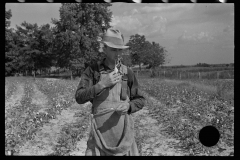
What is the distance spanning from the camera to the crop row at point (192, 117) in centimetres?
491

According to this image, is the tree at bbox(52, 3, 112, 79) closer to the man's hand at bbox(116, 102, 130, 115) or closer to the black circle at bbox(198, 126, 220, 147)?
the black circle at bbox(198, 126, 220, 147)

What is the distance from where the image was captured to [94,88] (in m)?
2.01

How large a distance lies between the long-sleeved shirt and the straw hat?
0.64 ft

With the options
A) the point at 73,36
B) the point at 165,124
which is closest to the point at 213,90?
the point at 165,124

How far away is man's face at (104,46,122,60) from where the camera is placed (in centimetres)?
213

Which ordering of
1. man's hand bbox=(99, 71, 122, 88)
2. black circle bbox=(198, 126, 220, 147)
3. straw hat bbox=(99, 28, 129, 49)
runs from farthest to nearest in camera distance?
1. black circle bbox=(198, 126, 220, 147)
2. straw hat bbox=(99, 28, 129, 49)
3. man's hand bbox=(99, 71, 122, 88)

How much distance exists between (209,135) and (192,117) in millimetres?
3487

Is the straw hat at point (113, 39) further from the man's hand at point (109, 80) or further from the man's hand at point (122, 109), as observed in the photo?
the man's hand at point (122, 109)

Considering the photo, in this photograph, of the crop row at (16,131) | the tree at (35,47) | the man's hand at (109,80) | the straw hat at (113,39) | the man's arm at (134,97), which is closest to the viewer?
the man's hand at (109,80)

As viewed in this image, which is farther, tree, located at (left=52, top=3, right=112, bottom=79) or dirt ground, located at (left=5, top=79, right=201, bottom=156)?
tree, located at (left=52, top=3, right=112, bottom=79)

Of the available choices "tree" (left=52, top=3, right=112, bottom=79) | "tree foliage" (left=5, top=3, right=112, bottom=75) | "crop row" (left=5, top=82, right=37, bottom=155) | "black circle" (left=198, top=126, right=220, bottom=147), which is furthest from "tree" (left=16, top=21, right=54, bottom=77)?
"black circle" (left=198, top=126, right=220, bottom=147)

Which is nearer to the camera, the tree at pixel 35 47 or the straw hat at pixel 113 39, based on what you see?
the straw hat at pixel 113 39

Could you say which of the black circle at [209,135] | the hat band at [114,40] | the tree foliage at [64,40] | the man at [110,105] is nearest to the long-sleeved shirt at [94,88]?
the man at [110,105]

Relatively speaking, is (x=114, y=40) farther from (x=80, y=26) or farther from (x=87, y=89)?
(x=80, y=26)
